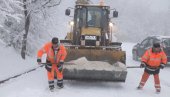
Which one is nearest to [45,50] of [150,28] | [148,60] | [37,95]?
[37,95]

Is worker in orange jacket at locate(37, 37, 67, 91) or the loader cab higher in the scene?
the loader cab

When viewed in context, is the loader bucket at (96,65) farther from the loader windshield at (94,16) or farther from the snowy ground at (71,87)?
the loader windshield at (94,16)

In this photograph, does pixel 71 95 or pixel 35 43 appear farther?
pixel 35 43

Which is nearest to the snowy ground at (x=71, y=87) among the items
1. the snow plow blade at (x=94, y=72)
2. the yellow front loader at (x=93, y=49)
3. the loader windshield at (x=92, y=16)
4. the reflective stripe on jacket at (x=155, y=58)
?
the snow plow blade at (x=94, y=72)

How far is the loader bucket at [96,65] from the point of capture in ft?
44.4

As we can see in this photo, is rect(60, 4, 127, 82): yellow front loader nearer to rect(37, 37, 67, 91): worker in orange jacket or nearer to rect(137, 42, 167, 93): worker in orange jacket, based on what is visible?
rect(37, 37, 67, 91): worker in orange jacket

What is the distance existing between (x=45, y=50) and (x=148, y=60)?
10.8 feet

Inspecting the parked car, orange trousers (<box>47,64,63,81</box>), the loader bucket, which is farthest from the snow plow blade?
the parked car

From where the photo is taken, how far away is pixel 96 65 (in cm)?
1378

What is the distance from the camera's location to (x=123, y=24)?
91125mm

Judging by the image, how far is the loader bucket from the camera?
44.4 ft

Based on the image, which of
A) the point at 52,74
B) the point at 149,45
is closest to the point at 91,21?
the point at 52,74

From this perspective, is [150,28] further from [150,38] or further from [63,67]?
[63,67]

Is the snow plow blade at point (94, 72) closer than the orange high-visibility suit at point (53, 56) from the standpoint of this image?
No
